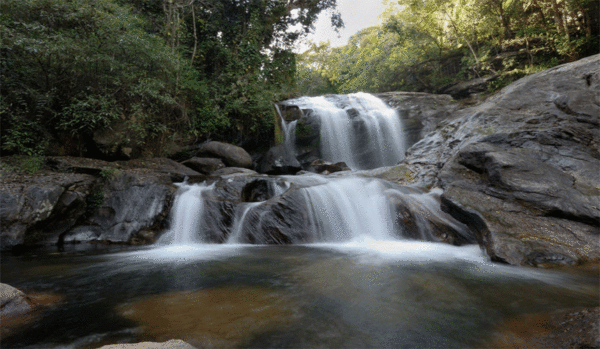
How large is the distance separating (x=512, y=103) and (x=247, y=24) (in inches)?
455

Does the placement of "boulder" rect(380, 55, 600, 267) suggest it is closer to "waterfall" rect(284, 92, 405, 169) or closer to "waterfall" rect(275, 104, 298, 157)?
"waterfall" rect(284, 92, 405, 169)

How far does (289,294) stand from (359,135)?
39.7 feet

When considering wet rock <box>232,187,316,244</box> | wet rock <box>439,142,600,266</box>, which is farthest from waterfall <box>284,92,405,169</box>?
wet rock <box>232,187,316,244</box>

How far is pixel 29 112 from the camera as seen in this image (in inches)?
271

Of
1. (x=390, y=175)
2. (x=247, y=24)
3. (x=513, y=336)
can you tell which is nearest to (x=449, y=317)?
(x=513, y=336)

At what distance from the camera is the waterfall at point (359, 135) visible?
45.2 ft

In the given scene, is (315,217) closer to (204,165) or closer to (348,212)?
(348,212)

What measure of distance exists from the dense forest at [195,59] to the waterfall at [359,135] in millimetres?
2774

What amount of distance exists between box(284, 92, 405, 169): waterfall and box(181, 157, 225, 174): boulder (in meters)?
4.50

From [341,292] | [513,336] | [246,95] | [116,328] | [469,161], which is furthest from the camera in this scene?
[246,95]

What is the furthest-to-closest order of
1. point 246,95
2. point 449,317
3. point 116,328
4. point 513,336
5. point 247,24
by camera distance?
point 247,24, point 246,95, point 449,317, point 116,328, point 513,336

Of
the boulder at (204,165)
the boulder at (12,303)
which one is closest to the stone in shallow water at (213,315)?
the boulder at (12,303)

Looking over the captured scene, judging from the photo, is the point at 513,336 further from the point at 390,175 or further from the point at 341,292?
the point at 390,175

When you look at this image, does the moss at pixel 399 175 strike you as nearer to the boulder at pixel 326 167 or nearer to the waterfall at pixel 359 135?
the boulder at pixel 326 167
